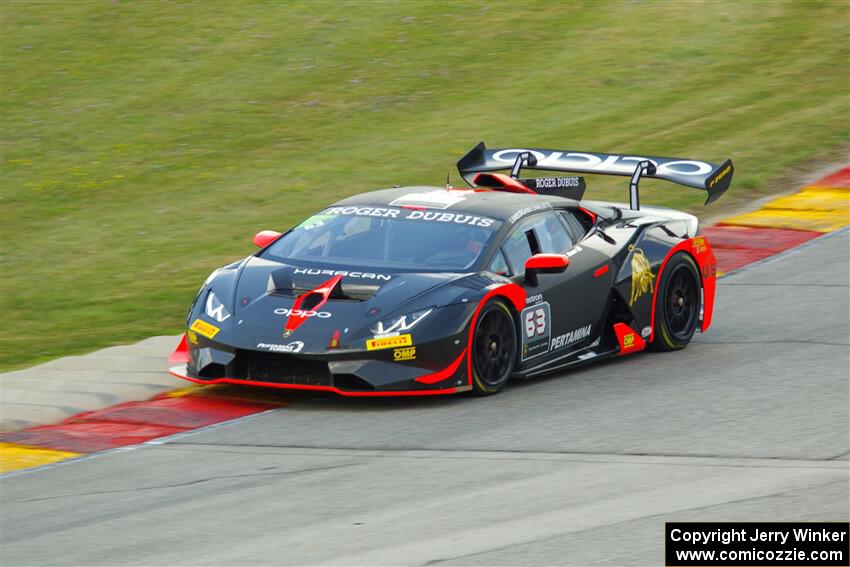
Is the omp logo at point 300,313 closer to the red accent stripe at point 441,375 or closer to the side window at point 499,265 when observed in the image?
the red accent stripe at point 441,375

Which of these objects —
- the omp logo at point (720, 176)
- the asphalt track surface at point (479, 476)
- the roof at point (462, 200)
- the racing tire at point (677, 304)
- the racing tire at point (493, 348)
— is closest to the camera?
the asphalt track surface at point (479, 476)

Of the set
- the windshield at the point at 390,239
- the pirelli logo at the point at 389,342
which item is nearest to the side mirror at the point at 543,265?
the windshield at the point at 390,239

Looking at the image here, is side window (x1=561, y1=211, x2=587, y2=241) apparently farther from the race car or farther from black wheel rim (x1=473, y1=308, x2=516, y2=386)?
black wheel rim (x1=473, y1=308, x2=516, y2=386)

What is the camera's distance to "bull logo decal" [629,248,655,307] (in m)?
11.1

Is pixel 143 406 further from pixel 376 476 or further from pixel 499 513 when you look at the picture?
pixel 499 513

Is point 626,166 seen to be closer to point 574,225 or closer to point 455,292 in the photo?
point 574,225

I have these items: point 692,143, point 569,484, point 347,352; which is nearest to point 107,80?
point 692,143

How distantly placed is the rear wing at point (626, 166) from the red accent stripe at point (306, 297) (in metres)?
2.69

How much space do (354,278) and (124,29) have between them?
1980 centimetres

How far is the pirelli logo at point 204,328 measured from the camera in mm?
9648

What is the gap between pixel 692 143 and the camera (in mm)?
20578

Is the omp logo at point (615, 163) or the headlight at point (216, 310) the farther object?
the omp logo at point (615, 163)

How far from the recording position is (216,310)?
9.79 m

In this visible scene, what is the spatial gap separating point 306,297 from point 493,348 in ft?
4.17
